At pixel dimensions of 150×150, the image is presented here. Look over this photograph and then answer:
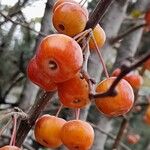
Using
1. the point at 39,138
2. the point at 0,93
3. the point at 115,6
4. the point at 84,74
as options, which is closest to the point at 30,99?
the point at 0,93

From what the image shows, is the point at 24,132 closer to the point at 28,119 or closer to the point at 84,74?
the point at 28,119

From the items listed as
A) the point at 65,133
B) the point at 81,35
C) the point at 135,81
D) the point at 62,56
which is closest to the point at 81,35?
the point at 81,35

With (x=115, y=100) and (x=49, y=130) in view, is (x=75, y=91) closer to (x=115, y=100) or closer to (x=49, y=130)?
(x=115, y=100)

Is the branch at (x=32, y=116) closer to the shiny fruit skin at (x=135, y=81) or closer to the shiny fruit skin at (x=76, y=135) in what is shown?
the shiny fruit skin at (x=76, y=135)

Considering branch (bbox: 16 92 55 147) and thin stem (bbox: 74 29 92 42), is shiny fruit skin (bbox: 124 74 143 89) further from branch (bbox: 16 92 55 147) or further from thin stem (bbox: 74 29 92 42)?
thin stem (bbox: 74 29 92 42)

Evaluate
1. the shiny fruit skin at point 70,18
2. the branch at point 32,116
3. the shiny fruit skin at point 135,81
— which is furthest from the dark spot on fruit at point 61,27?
the shiny fruit skin at point 135,81
